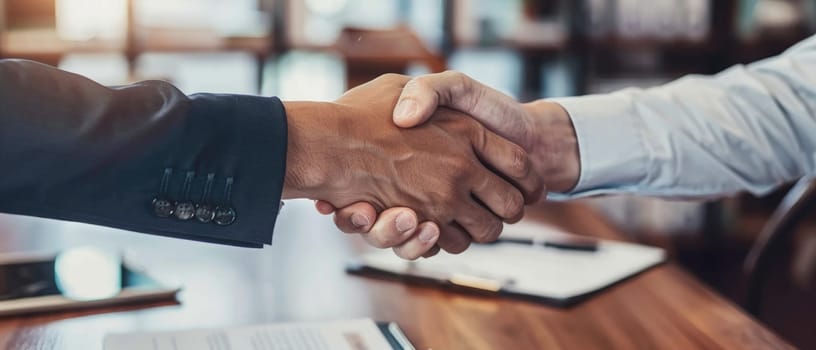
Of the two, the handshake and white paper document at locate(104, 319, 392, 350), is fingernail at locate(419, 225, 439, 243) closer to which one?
the handshake

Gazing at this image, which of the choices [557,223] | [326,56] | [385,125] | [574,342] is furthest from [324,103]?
[326,56]

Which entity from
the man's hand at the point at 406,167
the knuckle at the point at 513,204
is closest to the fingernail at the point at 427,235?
the man's hand at the point at 406,167

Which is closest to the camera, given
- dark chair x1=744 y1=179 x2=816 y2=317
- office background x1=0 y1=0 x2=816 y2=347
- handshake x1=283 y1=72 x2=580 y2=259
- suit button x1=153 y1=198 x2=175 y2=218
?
suit button x1=153 y1=198 x2=175 y2=218

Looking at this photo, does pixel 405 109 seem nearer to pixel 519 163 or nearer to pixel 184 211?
pixel 519 163

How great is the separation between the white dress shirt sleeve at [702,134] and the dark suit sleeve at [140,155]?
0.49 m

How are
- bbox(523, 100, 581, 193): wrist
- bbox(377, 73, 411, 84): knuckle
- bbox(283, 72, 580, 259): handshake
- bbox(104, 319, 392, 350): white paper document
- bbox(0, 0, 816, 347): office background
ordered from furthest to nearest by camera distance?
1. bbox(0, 0, 816, 347): office background
2. bbox(523, 100, 581, 193): wrist
3. bbox(377, 73, 411, 84): knuckle
4. bbox(283, 72, 580, 259): handshake
5. bbox(104, 319, 392, 350): white paper document

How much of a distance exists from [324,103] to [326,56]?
2.31 meters

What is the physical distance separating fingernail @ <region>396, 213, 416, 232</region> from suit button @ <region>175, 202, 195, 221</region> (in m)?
0.24

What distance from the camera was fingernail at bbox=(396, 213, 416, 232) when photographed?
1131 millimetres

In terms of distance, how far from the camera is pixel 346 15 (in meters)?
3.45

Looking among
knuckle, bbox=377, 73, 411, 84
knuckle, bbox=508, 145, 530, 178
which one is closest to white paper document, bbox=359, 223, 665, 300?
knuckle, bbox=508, 145, 530, 178

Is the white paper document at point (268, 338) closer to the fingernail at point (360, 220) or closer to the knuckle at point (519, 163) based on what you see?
the fingernail at point (360, 220)

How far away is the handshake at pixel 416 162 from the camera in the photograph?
43.0 inches

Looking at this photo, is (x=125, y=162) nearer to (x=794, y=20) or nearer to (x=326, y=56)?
(x=326, y=56)
